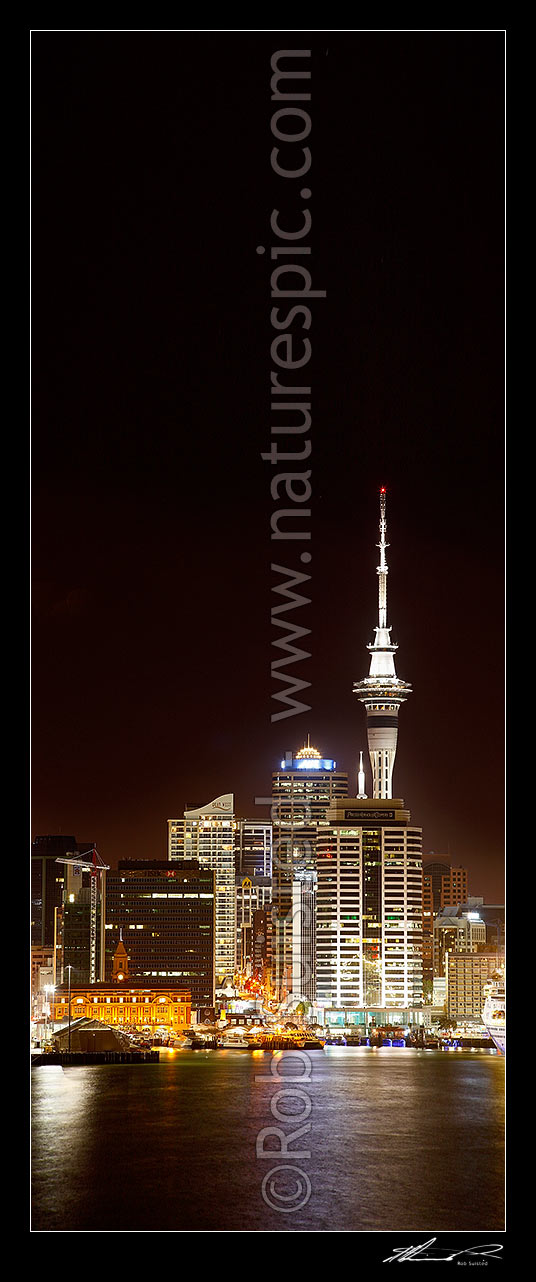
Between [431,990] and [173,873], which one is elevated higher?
[173,873]

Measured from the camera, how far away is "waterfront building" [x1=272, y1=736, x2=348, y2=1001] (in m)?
10.9

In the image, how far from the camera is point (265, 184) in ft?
24.1

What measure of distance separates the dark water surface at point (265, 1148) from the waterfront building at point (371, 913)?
5.87 ft

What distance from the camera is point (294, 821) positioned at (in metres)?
13.2

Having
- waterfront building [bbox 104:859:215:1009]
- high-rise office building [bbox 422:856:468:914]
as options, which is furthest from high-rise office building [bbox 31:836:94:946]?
high-rise office building [bbox 422:856:468:914]

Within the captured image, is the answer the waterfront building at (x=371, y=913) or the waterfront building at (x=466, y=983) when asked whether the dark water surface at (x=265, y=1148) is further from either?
the waterfront building at (x=371, y=913)

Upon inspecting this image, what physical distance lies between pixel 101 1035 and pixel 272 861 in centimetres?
740

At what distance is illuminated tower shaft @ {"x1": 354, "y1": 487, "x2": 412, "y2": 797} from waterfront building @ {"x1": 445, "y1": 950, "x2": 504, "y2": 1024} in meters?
2.22

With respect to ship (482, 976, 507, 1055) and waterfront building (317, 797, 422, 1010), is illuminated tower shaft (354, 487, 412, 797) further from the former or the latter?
ship (482, 976, 507, 1055)

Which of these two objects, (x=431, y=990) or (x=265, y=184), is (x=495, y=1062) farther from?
(x=265, y=184)
